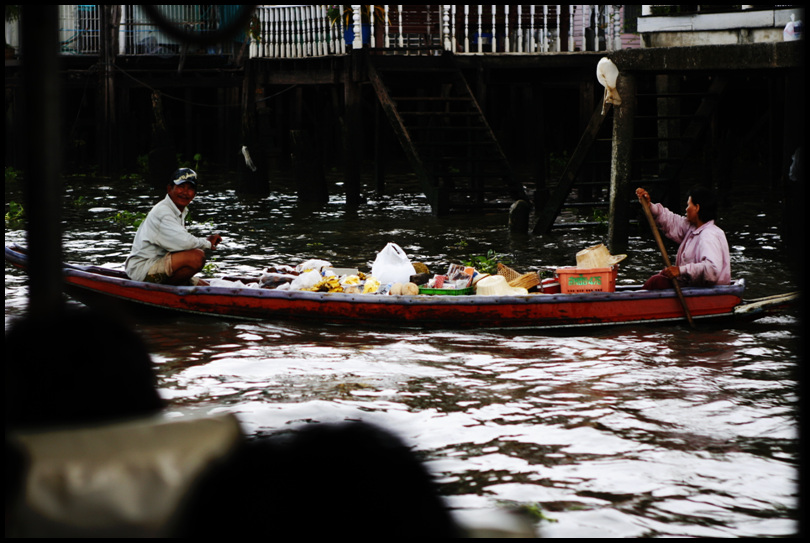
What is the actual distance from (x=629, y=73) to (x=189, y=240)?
5431mm

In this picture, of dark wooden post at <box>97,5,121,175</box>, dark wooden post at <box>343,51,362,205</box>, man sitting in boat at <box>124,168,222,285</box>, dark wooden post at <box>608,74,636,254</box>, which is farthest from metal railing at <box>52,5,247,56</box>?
man sitting in boat at <box>124,168,222,285</box>

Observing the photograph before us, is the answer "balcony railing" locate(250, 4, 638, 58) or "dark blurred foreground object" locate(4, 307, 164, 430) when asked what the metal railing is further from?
"dark blurred foreground object" locate(4, 307, 164, 430)

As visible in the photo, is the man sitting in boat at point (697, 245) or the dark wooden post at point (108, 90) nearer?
the man sitting in boat at point (697, 245)

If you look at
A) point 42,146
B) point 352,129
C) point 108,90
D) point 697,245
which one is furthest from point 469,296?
point 108,90

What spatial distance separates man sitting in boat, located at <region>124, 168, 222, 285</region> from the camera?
843 centimetres

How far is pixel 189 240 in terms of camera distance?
852cm

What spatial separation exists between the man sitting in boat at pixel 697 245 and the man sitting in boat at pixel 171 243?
12.0ft

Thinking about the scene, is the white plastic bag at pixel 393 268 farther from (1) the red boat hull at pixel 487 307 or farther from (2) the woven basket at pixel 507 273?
(2) the woven basket at pixel 507 273

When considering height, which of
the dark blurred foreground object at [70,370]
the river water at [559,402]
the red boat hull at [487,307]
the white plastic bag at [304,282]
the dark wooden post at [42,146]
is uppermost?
the dark wooden post at [42,146]

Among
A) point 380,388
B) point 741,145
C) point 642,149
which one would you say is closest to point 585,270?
point 380,388

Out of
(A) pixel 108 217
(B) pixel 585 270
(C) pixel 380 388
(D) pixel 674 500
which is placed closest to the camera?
(D) pixel 674 500

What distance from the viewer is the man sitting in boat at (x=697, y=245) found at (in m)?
8.15

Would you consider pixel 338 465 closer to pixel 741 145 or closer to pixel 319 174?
pixel 319 174

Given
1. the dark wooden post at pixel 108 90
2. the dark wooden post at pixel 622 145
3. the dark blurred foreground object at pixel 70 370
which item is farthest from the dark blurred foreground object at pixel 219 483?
the dark wooden post at pixel 108 90
